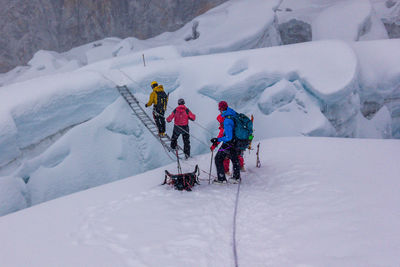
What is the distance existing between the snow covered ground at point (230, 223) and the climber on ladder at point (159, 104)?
7.70ft

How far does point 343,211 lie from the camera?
3.26 m

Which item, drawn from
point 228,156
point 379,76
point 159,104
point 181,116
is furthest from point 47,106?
point 379,76

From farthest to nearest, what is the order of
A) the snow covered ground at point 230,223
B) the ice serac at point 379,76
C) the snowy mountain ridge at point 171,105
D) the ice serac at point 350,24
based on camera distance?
the ice serac at point 350,24, the ice serac at point 379,76, the snowy mountain ridge at point 171,105, the snow covered ground at point 230,223

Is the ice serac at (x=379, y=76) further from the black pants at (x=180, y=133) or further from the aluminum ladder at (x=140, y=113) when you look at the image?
the aluminum ladder at (x=140, y=113)

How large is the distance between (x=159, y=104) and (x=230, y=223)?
474 centimetres

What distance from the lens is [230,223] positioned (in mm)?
3592

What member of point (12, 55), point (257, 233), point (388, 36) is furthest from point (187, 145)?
point (12, 55)

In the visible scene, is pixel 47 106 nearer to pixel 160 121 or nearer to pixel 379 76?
pixel 160 121

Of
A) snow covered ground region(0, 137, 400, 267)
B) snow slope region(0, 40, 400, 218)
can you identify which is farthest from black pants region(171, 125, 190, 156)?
snow covered ground region(0, 137, 400, 267)

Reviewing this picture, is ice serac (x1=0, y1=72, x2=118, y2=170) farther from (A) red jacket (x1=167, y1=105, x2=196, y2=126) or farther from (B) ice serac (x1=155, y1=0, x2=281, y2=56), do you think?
(B) ice serac (x1=155, y1=0, x2=281, y2=56)

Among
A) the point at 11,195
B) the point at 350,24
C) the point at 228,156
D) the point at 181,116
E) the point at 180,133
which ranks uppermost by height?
the point at 350,24

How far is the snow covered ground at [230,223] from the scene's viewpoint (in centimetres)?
264

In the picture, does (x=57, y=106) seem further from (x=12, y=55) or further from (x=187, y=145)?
(x=12, y=55)

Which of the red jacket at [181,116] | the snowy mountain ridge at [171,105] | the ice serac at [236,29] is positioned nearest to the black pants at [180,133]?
the red jacket at [181,116]
